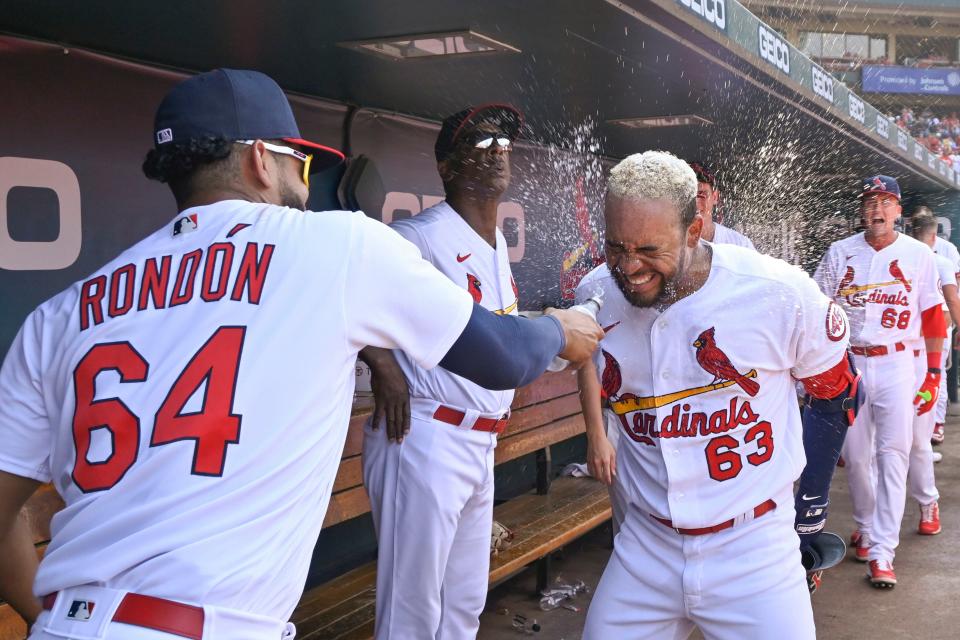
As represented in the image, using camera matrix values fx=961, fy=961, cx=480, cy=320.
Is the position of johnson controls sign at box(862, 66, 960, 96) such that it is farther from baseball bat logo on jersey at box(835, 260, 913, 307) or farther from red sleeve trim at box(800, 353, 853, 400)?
red sleeve trim at box(800, 353, 853, 400)

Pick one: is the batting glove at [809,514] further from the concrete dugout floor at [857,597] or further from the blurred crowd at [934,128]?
the blurred crowd at [934,128]

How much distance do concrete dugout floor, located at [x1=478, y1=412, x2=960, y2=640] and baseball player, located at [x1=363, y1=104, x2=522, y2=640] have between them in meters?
1.08

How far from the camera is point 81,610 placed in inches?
54.1

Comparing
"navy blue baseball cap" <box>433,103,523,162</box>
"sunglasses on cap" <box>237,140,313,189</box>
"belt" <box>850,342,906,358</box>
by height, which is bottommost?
"belt" <box>850,342,906,358</box>

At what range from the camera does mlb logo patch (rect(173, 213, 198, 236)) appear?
155 cm

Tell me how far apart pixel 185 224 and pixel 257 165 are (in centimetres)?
18

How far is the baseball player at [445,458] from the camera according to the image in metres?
2.98

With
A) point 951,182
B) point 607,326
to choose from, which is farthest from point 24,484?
point 951,182

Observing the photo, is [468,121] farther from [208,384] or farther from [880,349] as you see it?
[880,349]

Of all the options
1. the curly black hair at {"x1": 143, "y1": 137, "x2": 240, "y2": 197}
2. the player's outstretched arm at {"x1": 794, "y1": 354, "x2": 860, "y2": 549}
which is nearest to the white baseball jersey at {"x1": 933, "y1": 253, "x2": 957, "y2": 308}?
the player's outstretched arm at {"x1": 794, "y1": 354, "x2": 860, "y2": 549}

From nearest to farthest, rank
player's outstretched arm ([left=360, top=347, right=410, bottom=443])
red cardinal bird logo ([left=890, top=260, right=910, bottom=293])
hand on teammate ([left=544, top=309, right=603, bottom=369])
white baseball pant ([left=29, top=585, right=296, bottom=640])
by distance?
white baseball pant ([left=29, top=585, right=296, bottom=640])
hand on teammate ([left=544, top=309, right=603, bottom=369])
player's outstretched arm ([left=360, top=347, right=410, bottom=443])
red cardinal bird logo ([left=890, top=260, right=910, bottom=293])

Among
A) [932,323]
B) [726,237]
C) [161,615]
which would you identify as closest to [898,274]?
[932,323]

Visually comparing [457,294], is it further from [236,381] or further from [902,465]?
[902,465]

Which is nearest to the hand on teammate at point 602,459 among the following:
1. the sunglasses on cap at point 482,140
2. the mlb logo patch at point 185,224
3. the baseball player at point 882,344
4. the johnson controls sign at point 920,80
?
the sunglasses on cap at point 482,140
